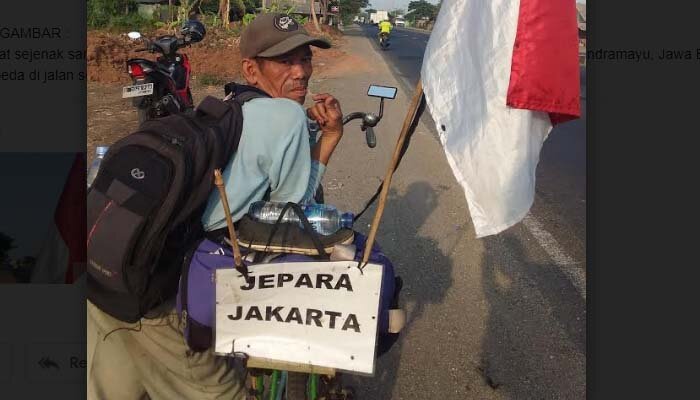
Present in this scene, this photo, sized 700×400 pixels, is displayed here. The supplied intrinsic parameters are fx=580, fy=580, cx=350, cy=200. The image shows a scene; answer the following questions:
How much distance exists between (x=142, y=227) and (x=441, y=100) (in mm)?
834

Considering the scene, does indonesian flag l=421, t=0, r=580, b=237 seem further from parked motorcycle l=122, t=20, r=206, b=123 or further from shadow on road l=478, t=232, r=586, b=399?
parked motorcycle l=122, t=20, r=206, b=123

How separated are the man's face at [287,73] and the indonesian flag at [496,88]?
58 cm

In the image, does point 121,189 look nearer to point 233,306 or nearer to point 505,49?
point 233,306

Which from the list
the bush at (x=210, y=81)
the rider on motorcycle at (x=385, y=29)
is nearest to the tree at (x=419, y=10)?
the rider on motorcycle at (x=385, y=29)

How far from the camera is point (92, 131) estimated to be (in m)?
8.34

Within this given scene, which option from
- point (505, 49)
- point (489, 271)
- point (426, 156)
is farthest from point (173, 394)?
point (426, 156)

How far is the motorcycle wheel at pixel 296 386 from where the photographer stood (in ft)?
5.88

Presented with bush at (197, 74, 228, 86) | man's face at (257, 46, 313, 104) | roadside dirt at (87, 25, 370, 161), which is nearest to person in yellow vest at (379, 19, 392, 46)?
roadside dirt at (87, 25, 370, 161)

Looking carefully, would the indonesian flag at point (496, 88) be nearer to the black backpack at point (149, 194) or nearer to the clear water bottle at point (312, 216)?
the clear water bottle at point (312, 216)

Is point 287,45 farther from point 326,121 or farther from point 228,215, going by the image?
point 228,215

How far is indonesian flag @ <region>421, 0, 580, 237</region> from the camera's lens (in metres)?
1.51

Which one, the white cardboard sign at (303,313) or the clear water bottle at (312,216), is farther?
the clear water bottle at (312,216)

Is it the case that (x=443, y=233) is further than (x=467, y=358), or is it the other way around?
(x=443, y=233)

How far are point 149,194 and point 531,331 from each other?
232 centimetres
